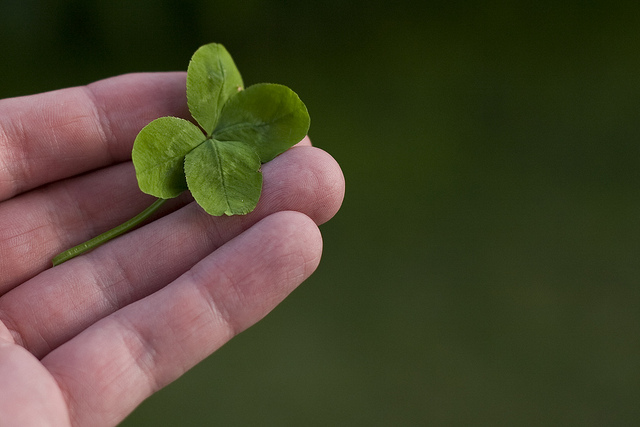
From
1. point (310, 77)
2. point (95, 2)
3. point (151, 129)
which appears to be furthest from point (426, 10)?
point (151, 129)

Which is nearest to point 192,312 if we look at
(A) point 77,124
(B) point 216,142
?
(B) point 216,142

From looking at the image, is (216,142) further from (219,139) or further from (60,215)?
(60,215)

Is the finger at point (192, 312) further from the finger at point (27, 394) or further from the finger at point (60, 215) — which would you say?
the finger at point (60, 215)

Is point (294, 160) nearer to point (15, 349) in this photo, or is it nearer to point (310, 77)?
point (15, 349)

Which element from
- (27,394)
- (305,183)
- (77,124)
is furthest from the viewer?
(77,124)

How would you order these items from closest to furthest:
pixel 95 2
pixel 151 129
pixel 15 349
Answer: pixel 15 349, pixel 151 129, pixel 95 2

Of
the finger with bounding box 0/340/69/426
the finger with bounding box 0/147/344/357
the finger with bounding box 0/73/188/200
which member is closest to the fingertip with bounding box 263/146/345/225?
the finger with bounding box 0/147/344/357

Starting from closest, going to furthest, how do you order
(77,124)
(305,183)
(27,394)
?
1. (27,394)
2. (305,183)
3. (77,124)
